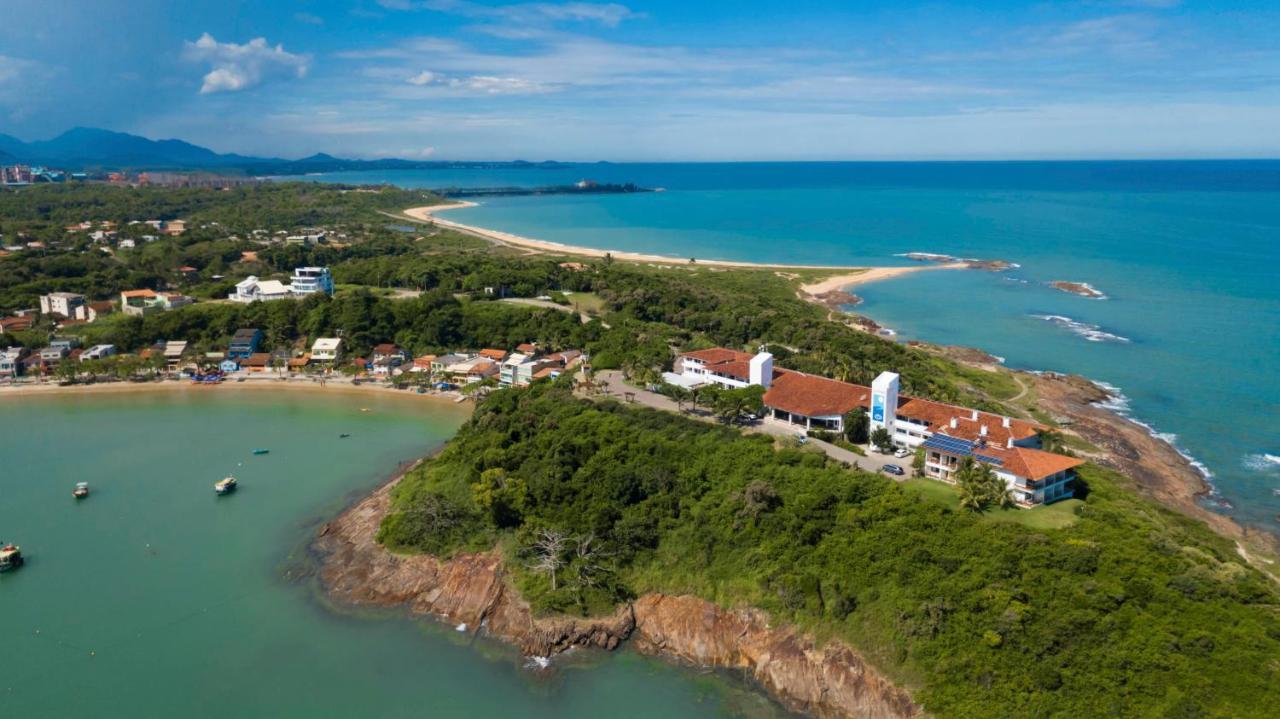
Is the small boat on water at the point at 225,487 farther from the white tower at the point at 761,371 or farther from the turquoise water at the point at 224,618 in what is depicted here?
the white tower at the point at 761,371

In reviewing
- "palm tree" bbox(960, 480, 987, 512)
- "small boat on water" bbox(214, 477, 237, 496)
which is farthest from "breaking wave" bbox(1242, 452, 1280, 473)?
"small boat on water" bbox(214, 477, 237, 496)

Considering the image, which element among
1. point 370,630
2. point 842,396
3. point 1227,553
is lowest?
point 370,630

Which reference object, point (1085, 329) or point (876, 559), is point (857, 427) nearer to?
point (876, 559)

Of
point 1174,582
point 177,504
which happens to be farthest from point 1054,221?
point 177,504

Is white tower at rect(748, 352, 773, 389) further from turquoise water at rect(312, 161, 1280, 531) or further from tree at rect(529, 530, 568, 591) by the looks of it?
turquoise water at rect(312, 161, 1280, 531)

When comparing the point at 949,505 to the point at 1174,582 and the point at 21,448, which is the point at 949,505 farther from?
the point at 21,448

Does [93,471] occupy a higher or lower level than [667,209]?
lower
